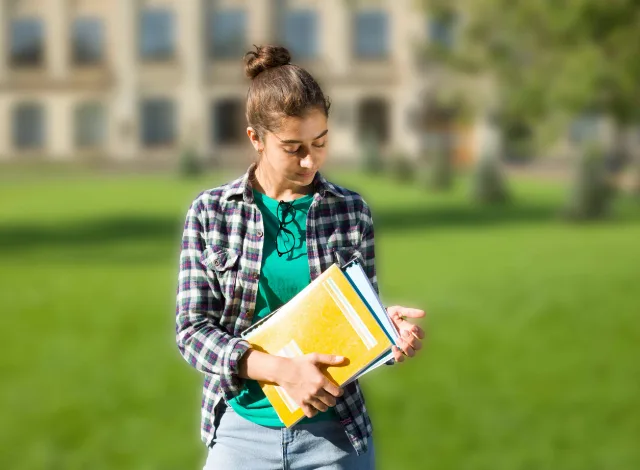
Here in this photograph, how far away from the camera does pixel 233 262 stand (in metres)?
2.02

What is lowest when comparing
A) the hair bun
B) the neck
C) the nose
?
the neck

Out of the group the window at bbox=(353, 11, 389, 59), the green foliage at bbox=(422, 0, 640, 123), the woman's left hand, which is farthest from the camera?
the window at bbox=(353, 11, 389, 59)

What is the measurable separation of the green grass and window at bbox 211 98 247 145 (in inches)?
892

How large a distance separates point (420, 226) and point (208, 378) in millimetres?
15464

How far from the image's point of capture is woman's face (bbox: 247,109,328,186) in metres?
1.93

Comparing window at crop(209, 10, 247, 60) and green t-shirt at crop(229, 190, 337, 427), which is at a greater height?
green t-shirt at crop(229, 190, 337, 427)

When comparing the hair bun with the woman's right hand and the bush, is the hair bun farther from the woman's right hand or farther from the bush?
the bush

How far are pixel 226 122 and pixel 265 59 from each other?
37.0 metres

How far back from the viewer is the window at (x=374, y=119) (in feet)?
125

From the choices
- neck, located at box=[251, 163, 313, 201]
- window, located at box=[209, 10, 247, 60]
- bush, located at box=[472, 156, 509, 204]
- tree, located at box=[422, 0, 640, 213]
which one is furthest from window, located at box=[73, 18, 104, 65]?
neck, located at box=[251, 163, 313, 201]

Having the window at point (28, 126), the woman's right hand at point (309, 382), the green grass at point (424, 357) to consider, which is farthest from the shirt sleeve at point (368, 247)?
the window at point (28, 126)

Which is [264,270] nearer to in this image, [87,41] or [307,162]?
[307,162]

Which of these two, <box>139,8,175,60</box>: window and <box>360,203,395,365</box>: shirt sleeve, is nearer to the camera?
<box>360,203,395,365</box>: shirt sleeve

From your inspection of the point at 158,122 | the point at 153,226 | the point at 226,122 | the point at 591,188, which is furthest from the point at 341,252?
the point at 158,122
